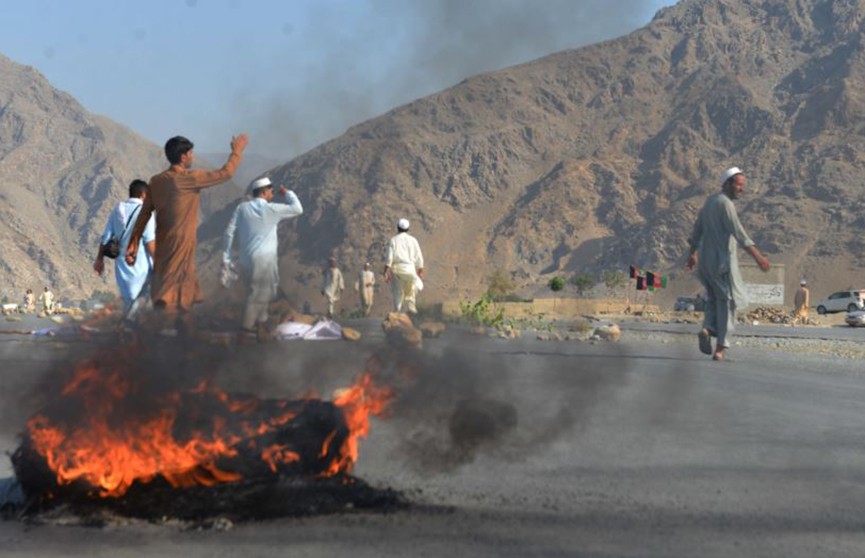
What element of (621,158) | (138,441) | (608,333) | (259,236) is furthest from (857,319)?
(621,158)

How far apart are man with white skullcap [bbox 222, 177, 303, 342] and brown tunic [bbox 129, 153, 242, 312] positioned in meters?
0.43

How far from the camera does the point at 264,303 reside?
6.75m

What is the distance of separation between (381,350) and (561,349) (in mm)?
9596

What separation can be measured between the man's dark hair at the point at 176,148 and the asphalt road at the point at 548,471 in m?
1.62

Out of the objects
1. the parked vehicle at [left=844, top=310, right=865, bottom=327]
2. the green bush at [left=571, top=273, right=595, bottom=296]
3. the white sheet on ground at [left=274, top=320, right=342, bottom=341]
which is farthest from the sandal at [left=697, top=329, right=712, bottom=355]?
the green bush at [left=571, top=273, right=595, bottom=296]

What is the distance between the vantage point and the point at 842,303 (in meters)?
63.3

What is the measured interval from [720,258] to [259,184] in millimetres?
5897

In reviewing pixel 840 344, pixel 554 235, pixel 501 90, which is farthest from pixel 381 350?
pixel 501 90

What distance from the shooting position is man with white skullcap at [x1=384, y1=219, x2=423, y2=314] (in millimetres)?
17828

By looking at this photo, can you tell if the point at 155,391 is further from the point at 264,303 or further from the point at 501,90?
the point at 501,90

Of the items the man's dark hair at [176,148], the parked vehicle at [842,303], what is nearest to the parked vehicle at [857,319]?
the parked vehicle at [842,303]

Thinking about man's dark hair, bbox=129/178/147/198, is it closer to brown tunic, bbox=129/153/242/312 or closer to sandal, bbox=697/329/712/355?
brown tunic, bbox=129/153/242/312

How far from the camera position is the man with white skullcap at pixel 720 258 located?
12734mm

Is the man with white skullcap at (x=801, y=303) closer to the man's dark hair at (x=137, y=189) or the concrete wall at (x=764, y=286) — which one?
the concrete wall at (x=764, y=286)
